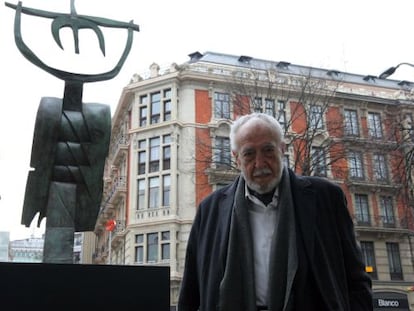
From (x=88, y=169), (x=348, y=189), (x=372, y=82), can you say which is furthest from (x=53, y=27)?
(x=372, y=82)

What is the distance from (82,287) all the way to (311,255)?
2.45 metres

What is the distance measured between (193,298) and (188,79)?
28.7m

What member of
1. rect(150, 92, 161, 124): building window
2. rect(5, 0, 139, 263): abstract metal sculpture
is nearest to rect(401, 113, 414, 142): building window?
rect(5, 0, 139, 263): abstract metal sculpture

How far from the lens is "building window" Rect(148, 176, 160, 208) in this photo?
29.4 meters

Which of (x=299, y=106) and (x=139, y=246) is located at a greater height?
(x=299, y=106)

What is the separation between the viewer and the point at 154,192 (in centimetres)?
2967

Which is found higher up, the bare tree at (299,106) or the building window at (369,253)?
the bare tree at (299,106)

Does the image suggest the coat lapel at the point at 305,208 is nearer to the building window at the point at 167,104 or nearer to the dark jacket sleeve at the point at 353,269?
the dark jacket sleeve at the point at 353,269

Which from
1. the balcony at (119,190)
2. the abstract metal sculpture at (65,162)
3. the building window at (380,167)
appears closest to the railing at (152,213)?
the balcony at (119,190)

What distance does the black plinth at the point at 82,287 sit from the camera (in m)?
4.15

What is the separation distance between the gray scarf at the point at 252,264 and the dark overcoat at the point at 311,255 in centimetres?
6

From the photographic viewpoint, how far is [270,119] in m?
2.91

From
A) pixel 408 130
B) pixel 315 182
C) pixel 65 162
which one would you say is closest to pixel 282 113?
pixel 408 130

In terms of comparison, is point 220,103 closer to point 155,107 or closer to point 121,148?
point 155,107
